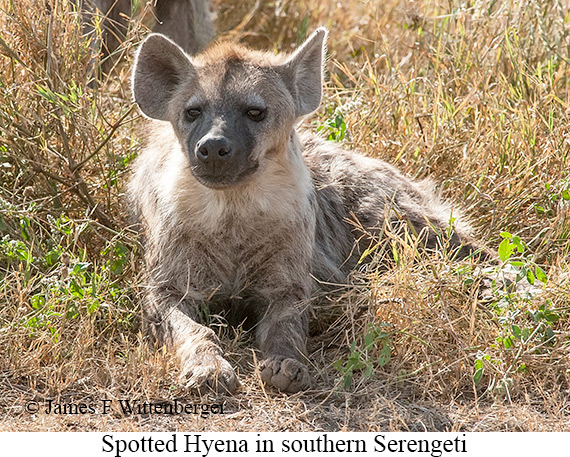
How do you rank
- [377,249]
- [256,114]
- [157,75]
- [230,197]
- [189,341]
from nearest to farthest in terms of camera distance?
[189,341] < [256,114] < [230,197] < [157,75] < [377,249]

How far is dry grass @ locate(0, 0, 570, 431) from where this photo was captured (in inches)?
128

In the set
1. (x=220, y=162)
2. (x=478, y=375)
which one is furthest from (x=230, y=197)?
(x=478, y=375)

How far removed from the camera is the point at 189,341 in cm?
348

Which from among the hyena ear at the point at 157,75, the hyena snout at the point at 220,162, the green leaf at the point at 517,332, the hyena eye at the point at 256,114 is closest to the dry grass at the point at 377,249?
the green leaf at the point at 517,332

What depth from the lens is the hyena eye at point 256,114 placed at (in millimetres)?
3592

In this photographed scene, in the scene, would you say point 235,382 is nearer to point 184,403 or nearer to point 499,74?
point 184,403

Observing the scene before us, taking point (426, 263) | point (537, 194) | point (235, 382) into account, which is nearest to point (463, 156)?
point (537, 194)

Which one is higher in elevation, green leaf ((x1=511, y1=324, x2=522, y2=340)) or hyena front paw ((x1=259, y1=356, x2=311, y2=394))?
green leaf ((x1=511, y1=324, x2=522, y2=340))

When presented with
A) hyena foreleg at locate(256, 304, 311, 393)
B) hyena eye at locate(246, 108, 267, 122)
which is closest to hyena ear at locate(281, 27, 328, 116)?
hyena eye at locate(246, 108, 267, 122)

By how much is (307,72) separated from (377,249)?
0.89 metres

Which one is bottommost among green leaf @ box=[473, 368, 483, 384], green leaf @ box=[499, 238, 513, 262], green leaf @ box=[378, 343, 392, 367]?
green leaf @ box=[378, 343, 392, 367]

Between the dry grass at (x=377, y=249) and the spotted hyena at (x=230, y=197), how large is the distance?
0.44 ft

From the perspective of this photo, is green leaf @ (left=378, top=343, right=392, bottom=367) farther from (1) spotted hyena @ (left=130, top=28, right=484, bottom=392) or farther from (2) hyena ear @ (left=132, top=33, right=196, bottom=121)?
(2) hyena ear @ (left=132, top=33, right=196, bottom=121)

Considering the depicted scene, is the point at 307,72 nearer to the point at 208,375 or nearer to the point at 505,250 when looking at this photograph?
the point at 505,250
